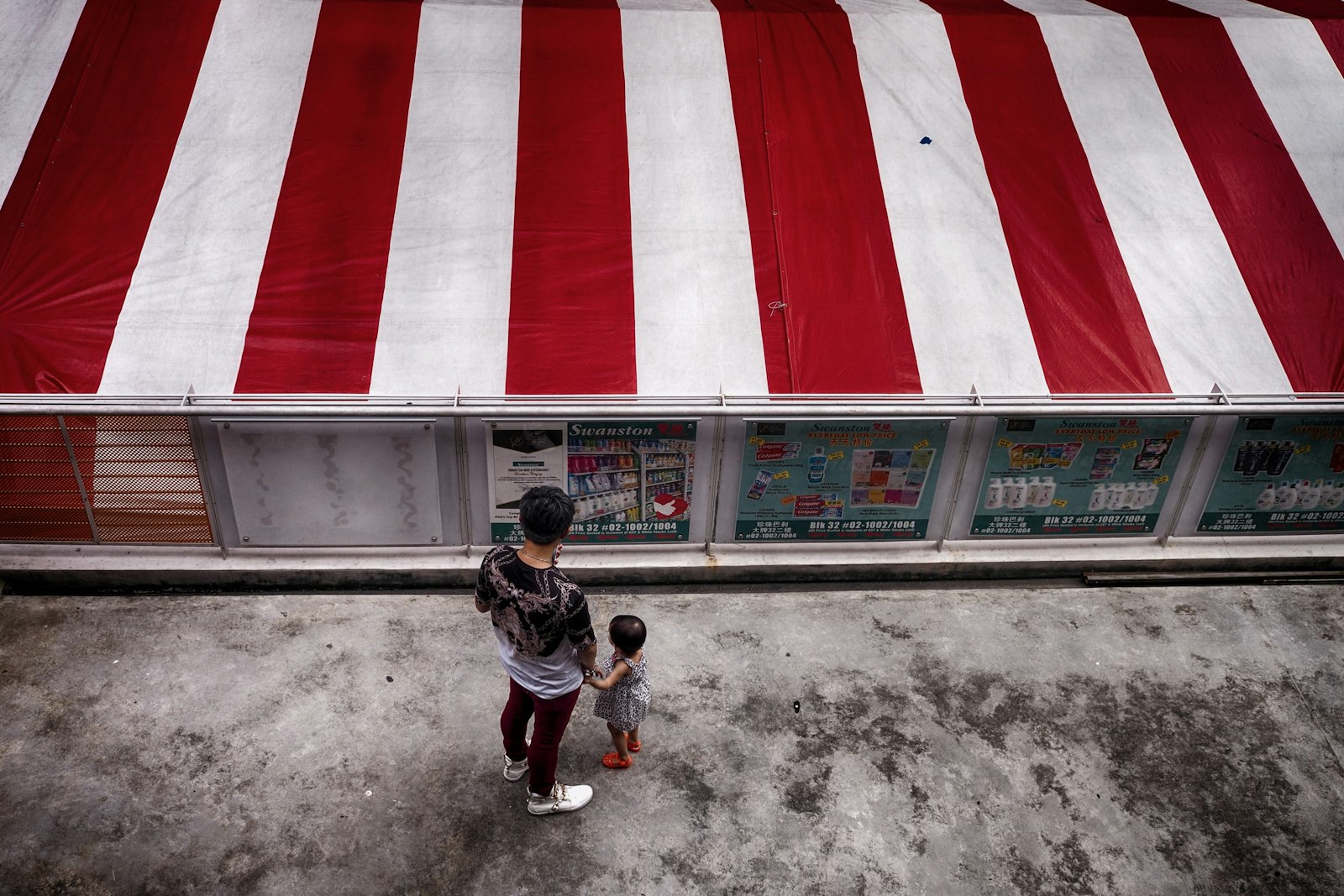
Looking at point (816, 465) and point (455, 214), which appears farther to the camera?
point (455, 214)

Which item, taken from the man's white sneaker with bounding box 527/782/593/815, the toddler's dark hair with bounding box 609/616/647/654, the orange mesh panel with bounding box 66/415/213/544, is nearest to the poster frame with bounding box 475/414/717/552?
the toddler's dark hair with bounding box 609/616/647/654

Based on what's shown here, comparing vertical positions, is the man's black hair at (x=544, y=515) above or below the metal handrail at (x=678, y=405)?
above

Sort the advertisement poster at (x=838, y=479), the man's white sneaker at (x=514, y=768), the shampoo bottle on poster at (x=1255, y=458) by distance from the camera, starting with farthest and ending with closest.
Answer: the shampoo bottle on poster at (x=1255, y=458), the advertisement poster at (x=838, y=479), the man's white sneaker at (x=514, y=768)

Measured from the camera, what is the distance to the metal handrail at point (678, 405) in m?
4.08

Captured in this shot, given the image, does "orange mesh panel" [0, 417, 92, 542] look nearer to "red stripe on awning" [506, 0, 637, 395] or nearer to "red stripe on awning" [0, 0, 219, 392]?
"red stripe on awning" [0, 0, 219, 392]

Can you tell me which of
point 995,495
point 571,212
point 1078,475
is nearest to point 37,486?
point 571,212

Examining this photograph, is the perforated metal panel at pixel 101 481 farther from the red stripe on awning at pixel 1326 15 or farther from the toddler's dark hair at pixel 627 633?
the red stripe on awning at pixel 1326 15

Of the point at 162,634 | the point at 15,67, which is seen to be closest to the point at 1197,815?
the point at 162,634

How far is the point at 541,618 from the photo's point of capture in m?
2.90

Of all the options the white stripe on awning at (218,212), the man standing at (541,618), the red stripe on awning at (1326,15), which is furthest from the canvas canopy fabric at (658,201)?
the man standing at (541,618)

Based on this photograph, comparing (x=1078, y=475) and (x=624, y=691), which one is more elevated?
(x=1078, y=475)

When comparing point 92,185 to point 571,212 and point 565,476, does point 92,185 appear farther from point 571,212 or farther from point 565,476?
point 565,476

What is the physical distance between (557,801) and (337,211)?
3.22 metres

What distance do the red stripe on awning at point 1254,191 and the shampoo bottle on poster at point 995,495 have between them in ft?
5.33
